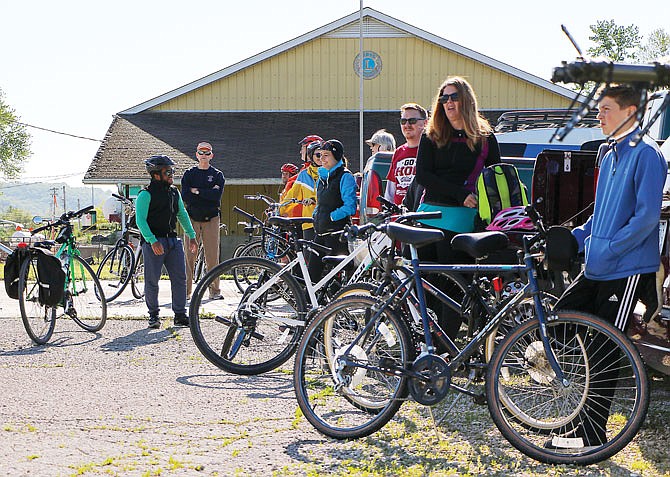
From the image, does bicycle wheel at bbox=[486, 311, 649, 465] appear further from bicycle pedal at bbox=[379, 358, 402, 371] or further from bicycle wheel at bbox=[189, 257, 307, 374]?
bicycle wheel at bbox=[189, 257, 307, 374]

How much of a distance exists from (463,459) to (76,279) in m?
5.32

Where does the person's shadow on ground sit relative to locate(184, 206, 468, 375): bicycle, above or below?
below

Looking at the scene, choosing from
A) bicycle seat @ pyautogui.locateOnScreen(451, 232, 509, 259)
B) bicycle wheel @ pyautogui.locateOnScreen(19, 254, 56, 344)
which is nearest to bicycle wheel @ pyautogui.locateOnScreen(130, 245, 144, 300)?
bicycle wheel @ pyautogui.locateOnScreen(19, 254, 56, 344)

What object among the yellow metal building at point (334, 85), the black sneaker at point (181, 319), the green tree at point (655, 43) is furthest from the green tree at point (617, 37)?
Result: the black sneaker at point (181, 319)

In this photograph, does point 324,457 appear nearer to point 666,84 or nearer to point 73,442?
point 73,442

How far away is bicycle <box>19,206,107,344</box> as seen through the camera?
26.5ft

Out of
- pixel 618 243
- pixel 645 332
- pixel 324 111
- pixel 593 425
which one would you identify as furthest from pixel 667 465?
pixel 324 111

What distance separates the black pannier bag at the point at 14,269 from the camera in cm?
802

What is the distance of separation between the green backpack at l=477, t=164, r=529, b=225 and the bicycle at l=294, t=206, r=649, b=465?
0.97 m

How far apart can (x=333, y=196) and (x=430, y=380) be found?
11.5 feet

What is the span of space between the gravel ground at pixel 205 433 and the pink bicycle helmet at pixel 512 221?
3.80 ft

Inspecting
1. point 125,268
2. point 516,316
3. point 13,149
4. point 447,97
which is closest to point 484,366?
point 516,316

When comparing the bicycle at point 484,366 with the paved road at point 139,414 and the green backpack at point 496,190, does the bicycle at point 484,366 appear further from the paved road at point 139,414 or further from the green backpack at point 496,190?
the green backpack at point 496,190

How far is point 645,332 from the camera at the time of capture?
4.77m
